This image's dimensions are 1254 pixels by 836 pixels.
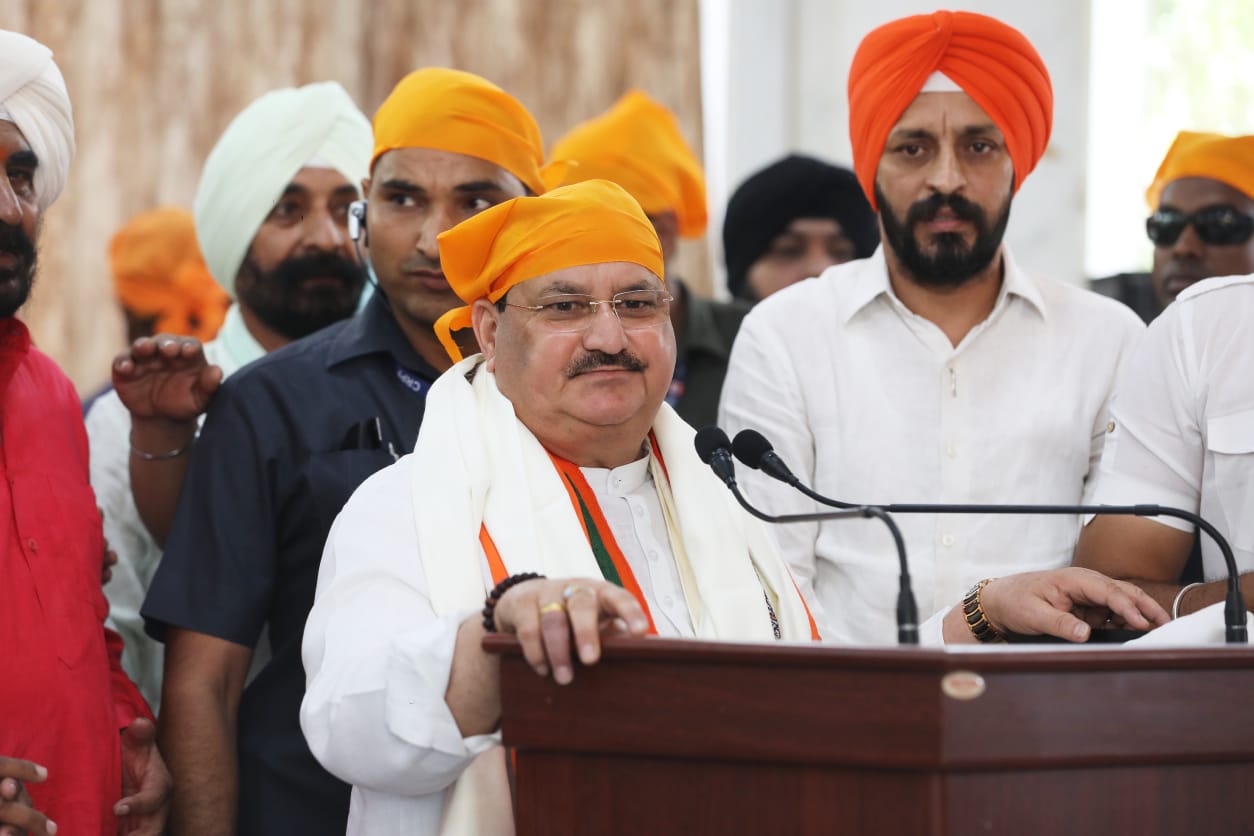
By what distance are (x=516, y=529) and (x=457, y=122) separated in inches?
53.9

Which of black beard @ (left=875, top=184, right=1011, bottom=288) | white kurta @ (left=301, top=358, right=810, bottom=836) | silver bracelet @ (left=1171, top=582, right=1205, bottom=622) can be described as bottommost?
silver bracelet @ (left=1171, top=582, right=1205, bottom=622)

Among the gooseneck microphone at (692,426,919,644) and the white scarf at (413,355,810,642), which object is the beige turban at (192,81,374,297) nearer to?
the white scarf at (413,355,810,642)

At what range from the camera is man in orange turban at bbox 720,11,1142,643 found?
134 inches

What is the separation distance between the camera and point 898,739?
1.83 m

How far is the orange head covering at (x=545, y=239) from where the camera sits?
2742 mm

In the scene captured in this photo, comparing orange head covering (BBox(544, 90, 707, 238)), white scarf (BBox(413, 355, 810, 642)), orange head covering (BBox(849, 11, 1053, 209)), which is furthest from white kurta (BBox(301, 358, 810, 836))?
orange head covering (BBox(544, 90, 707, 238))

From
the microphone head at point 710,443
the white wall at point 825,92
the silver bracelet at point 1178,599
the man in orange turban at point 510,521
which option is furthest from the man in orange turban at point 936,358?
the white wall at point 825,92

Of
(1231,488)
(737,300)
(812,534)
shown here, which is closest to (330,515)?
(812,534)

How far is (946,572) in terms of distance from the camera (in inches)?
133

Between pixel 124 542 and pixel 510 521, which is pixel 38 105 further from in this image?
pixel 510 521

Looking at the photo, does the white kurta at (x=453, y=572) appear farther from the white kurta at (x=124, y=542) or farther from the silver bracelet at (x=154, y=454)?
the white kurta at (x=124, y=542)

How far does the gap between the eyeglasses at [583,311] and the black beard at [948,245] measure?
1.00m

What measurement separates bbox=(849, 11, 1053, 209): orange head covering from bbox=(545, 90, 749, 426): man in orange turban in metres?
1.10

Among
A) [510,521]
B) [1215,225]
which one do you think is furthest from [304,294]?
[1215,225]
